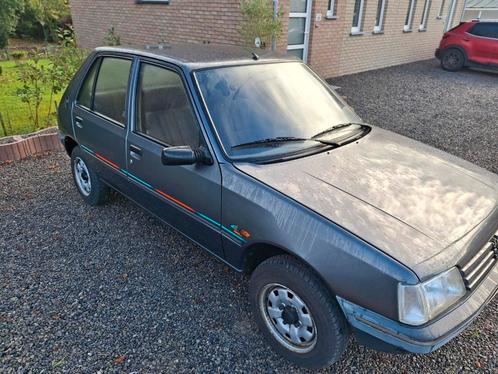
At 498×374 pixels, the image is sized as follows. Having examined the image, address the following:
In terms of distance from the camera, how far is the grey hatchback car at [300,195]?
1852mm

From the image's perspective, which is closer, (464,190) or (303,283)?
(303,283)

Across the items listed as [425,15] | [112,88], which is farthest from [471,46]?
[112,88]

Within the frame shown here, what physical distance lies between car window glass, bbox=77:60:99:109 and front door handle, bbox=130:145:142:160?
36.4 inches

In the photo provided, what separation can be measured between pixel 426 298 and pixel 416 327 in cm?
14

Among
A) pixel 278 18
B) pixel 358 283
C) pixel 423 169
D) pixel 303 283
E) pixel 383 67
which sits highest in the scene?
pixel 278 18

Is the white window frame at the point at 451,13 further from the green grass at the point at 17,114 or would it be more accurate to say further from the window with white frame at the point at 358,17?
the green grass at the point at 17,114

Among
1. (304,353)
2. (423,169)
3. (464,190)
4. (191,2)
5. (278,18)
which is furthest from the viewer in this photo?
(191,2)

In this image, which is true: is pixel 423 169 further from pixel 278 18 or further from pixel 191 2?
pixel 191 2

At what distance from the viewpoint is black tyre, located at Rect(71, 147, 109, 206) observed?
3865mm

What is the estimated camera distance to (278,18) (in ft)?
Answer: 25.7

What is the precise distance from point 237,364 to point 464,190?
182cm

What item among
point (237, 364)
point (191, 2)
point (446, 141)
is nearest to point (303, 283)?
point (237, 364)

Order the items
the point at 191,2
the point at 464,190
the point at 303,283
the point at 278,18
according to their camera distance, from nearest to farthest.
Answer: the point at 303,283, the point at 464,190, the point at 278,18, the point at 191,2

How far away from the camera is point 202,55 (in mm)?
2967
